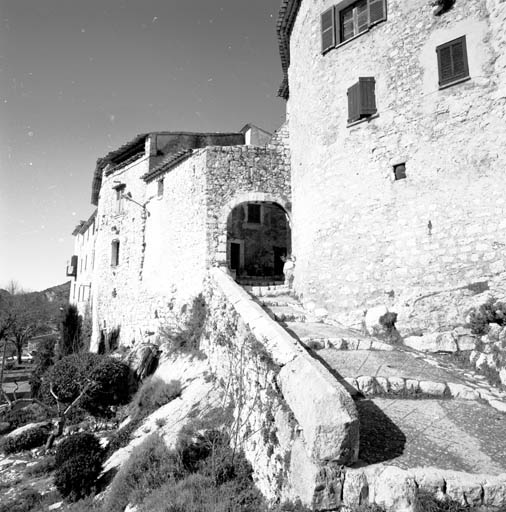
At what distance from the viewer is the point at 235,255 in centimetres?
1750

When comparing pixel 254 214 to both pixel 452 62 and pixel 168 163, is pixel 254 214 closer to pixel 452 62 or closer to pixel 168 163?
pixel 168 163

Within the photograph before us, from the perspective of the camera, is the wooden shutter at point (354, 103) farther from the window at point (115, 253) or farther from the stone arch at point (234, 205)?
the window at point (115, 253)

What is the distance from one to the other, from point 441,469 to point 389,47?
30.4ft

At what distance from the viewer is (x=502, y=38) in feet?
26.0

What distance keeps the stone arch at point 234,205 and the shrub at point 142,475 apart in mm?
6830

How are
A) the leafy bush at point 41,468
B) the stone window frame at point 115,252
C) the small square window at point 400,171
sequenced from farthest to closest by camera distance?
1. the stone window frame at point 115,252
2. the leafy bush at point 41,468
3. the small square window at point 400,171

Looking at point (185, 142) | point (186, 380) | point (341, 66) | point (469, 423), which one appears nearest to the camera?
point (469, 423)

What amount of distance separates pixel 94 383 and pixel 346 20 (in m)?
13.2

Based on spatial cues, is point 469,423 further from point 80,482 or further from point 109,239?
point 109,239

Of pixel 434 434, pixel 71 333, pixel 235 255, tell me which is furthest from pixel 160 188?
pixel 71 333

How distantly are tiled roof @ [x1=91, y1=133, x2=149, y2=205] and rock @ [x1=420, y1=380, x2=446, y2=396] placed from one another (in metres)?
17.2

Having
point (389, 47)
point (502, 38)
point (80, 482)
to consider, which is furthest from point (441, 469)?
point (389, 47)

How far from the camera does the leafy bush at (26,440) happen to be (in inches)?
451

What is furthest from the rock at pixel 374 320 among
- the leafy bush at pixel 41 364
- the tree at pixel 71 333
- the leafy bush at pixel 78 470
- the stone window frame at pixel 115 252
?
the tree at pixel 71 333
